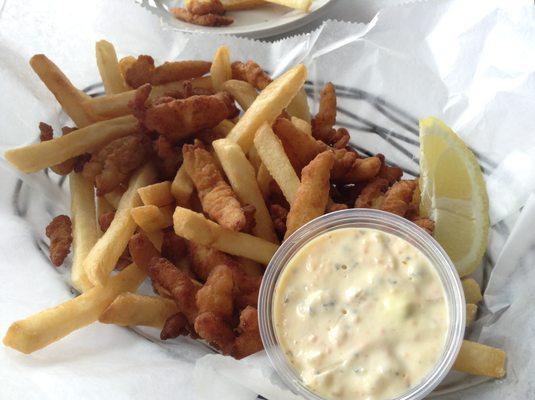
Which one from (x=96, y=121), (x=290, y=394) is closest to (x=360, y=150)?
(x=96, y=121)

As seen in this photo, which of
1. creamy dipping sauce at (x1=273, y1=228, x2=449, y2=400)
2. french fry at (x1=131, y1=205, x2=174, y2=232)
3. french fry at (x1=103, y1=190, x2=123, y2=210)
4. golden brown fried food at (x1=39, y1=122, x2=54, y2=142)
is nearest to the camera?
creamy dipping sauce at (x1=273, y1=228, x2=449, y2=400)

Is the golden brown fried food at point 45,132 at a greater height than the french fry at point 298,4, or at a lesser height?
lesser

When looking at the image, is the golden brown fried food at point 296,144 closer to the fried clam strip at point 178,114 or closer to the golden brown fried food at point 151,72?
the fried clam strip at point 178,114

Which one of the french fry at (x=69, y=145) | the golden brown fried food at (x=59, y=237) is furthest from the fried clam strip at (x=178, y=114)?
the golden brown fried food at (x=59, y=237)

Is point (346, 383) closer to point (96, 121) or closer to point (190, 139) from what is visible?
point (190, 139)

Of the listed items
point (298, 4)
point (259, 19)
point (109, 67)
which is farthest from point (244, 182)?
point (259, 19)

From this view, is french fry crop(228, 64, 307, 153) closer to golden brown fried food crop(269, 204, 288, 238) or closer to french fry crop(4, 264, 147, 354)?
golden brown fried food crop(269, 204, 288, 238)

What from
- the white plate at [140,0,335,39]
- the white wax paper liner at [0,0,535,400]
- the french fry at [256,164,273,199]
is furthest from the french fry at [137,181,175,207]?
the white plate at [140,0,335,39]
